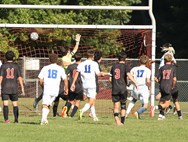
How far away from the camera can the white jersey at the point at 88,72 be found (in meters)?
20.7

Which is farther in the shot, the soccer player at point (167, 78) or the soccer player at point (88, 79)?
the soccer player at point (167, 78)

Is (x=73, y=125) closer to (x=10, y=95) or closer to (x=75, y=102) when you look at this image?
(x=10, y=95)

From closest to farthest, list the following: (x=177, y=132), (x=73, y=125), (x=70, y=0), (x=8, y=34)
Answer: (x=177, y=132) → (x=73, y=125) → (x=8, y=34) → (x=70, y=0)

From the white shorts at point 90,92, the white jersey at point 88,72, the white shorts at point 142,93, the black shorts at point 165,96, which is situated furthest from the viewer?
the white shorts at point 142,93

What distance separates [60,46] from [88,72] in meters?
15.7

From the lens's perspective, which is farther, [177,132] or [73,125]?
[73,125]

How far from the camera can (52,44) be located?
36969mm

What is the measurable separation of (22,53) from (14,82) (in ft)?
51.5

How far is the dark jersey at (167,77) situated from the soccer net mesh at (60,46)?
447 cm

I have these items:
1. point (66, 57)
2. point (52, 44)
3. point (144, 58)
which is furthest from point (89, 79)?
point (52, 44)

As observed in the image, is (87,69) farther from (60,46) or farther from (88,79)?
(60,46)

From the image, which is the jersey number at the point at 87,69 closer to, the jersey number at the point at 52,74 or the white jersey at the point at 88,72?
the white jersey at the point at 88,72

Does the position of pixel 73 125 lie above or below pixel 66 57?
below

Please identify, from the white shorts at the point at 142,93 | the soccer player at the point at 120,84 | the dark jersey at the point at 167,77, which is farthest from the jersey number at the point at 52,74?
the white shorts at the point at 142,93
